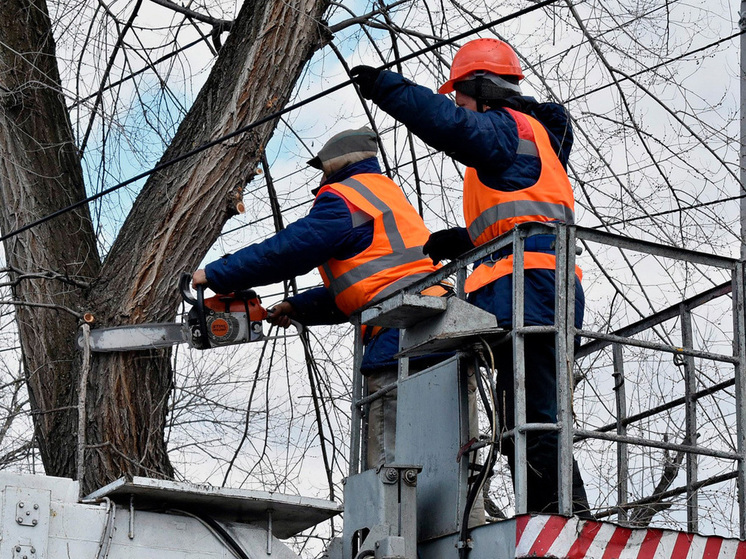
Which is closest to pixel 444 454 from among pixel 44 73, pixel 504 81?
pixel 504 81

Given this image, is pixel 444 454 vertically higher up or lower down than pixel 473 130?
lower down

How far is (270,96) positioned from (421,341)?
7.14 ft

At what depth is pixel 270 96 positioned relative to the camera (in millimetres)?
6102

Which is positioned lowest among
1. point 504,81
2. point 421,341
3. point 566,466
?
point 566,466

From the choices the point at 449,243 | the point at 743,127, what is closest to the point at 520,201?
the point at 449,243

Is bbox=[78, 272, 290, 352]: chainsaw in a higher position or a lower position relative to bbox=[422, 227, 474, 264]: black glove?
lower

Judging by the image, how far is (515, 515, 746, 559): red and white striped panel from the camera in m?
3.78

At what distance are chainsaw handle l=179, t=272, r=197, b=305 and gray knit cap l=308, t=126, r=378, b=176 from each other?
923 mm

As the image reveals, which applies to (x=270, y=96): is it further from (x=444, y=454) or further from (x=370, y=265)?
(x=444, y=454)

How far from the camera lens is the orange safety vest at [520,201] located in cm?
475

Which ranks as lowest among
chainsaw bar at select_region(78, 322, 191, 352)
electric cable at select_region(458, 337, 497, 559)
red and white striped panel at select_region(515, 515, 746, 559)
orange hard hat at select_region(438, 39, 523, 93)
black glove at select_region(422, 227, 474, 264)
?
red and white striped panel at select_region(515, 515, 746, 559)

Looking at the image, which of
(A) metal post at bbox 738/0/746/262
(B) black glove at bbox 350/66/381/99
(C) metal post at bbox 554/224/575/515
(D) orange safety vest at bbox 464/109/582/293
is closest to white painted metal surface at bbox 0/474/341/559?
(C) metal post at bbox 554/224/575/515

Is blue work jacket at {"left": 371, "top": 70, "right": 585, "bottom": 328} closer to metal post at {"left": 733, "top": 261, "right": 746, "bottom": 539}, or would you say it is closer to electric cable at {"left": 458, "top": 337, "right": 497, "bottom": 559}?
electric cable at {"left": 458, "top": 337, "right": 497, "bottom": 559}

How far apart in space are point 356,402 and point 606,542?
1616 mm
